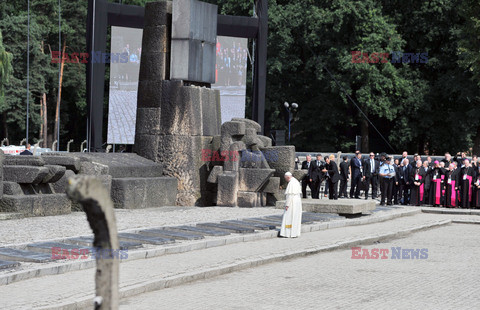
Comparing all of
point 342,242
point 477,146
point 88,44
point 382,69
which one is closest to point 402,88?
point 382,69

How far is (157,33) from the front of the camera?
75.2ft

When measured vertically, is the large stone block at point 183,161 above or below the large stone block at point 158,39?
below

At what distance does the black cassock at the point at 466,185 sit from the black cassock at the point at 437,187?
598 millimetres

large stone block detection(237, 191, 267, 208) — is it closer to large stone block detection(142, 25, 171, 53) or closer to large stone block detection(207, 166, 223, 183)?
large stone block detection(207, 166, 223, 183)

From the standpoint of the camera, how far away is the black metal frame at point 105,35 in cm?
2934

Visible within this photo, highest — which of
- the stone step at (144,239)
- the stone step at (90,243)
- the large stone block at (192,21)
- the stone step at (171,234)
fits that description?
the large stone block at (192,21)

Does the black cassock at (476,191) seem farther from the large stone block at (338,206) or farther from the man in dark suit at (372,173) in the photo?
the large stone block at (338,206)

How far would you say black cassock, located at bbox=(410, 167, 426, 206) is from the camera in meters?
27.0

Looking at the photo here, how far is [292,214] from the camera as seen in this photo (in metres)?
16.1

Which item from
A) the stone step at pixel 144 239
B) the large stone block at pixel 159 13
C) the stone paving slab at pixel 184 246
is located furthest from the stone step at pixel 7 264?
the large stone block at pixel 159 13

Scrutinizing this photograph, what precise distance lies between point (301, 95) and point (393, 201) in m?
23.1

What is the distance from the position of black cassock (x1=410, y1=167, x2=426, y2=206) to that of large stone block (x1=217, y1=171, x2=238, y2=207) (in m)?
7.44

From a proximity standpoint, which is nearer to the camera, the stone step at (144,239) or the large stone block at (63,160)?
the stone step at (144,239)

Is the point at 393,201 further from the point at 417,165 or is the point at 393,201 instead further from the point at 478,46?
the point at 478,46
